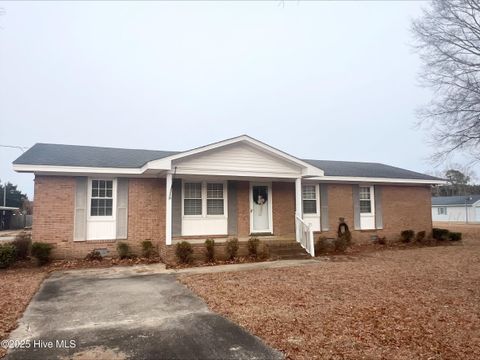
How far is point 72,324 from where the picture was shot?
5141 millimetres

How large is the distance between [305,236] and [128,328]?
895 centimetres

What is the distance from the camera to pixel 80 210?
458 inches

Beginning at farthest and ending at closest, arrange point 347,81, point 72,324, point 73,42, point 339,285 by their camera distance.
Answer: point 347,81 → point 73,42 → point 339,285 → point 72,324

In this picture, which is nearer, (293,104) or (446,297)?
(446,297)

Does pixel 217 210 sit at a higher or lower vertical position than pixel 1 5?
lower

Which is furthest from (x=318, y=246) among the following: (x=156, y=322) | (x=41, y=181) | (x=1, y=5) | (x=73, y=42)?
(x=73, y=42)

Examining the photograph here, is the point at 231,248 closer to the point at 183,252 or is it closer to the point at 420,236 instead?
the point at 183,252

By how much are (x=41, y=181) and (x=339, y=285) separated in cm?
981

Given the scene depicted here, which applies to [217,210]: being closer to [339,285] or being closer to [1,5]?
[339,285]

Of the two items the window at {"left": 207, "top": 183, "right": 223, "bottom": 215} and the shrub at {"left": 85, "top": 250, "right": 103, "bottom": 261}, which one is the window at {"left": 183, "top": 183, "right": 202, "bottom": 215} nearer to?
the window at {"left": 207, "top": 183, "right": 223, "bottom": 215}

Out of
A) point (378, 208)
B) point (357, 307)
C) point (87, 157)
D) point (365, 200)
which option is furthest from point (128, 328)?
point (378, 208)

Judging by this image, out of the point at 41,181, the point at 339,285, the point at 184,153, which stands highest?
the point at 184,153

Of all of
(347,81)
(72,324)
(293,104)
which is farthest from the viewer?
(293,104)

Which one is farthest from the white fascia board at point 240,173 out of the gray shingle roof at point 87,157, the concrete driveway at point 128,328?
the concrete driveway at point 128,328
